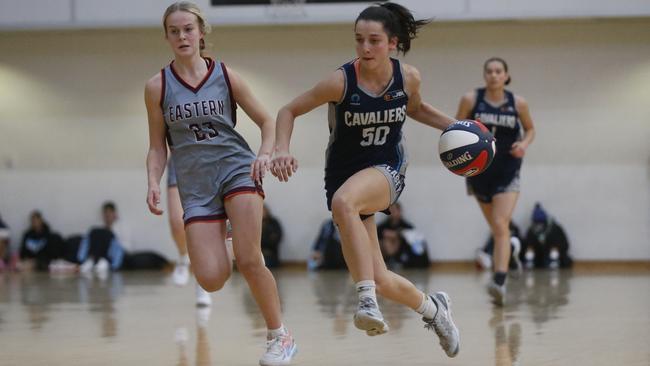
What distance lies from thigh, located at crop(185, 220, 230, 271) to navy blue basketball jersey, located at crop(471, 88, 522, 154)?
3928 millimetres

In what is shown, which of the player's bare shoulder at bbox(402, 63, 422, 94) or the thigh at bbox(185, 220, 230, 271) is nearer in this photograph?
the thigh at bbox(185, 220, 230, 271)

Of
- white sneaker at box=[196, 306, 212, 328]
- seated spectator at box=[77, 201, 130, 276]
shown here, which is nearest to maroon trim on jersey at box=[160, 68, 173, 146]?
white sneaker at box=[196, 306, 212, 328]

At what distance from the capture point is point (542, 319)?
6730 mm

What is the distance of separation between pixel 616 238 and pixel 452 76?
3.19 metres

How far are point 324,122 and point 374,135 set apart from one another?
9.66 meters

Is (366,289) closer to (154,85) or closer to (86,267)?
(154,85)

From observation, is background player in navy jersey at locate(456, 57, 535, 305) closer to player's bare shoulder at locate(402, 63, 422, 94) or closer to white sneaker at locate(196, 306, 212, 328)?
white sneaker at locate(196, 306, 212, 328)

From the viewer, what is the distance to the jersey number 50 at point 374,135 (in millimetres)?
4805

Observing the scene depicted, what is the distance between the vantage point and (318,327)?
6.50 m

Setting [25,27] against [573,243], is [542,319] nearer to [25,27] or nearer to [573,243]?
[573,243]

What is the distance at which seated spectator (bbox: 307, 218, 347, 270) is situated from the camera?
14.0m

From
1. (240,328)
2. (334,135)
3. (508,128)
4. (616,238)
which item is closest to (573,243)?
(616,238)

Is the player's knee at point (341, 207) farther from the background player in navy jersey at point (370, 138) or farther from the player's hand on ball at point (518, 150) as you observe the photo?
the player's hand on ball at point (518, 150)

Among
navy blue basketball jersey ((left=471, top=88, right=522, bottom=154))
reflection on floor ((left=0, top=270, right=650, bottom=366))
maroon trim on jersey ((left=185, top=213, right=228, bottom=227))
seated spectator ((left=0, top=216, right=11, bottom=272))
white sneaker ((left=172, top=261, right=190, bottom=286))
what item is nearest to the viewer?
maroon trim on jersey ((left=185, top=213, right=228, bottom=227))
